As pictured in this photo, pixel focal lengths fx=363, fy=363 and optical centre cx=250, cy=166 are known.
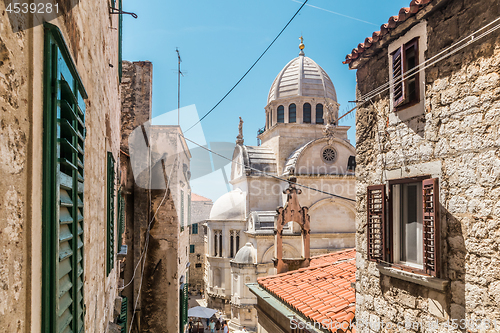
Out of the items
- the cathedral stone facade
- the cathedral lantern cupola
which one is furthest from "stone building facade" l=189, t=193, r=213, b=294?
the cathedral lantern cupola

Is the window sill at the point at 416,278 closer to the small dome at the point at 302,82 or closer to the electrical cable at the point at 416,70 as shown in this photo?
the electrical cable at the point at 416,70

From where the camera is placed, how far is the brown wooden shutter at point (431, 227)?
129 inches

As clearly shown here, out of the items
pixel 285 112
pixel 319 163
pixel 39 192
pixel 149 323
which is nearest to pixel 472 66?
pixel 39 192

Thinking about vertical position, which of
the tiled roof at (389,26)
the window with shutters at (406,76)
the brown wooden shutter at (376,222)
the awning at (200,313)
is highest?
the tiled roof at (389,26)

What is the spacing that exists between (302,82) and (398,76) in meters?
22.6

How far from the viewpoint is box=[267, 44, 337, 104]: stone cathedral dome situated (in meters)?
25.8

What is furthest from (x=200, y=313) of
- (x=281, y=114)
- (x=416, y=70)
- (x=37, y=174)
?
(x=37, y=174)

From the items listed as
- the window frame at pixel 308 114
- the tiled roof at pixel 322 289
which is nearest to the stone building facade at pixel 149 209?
the tiled roof at pixel 322 289

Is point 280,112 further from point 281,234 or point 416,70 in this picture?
point 416,70

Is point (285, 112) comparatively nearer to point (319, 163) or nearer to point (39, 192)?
point (319, 163)

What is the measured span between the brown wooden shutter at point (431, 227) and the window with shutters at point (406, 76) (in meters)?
0.91

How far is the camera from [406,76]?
378cm

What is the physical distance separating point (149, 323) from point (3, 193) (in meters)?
7.60

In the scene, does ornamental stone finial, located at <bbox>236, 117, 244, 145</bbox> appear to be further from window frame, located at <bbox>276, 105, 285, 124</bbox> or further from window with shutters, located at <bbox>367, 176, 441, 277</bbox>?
window with shutters, located at <bbox>367, 176, 441, 277</bbox>
